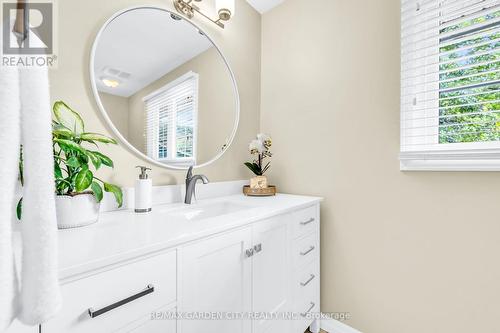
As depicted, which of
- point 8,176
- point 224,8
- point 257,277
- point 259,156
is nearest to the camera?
point 8,176

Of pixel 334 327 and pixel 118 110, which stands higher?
pixel 118 110

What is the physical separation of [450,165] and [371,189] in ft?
1.25

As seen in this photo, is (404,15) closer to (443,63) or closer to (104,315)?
(443,63)

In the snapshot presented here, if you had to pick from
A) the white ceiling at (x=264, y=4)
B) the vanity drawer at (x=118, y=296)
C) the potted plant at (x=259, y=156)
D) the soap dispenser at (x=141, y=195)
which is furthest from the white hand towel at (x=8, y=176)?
the white ceiling at (x=264, y=4)

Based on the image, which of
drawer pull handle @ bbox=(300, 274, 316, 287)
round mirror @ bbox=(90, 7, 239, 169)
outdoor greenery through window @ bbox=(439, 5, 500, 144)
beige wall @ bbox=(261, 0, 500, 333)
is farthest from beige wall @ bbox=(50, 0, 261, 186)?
outdoor greenery through window @ bbox=(439, 5, 500, 144)

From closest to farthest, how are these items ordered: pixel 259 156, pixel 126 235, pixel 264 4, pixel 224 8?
pixel 126 235
pixel 224 8
pixel 259 156
pixel 264 4

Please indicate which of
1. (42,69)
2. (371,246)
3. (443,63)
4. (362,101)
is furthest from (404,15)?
(42,69)

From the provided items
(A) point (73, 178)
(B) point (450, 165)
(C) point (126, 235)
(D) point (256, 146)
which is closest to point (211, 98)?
(D) point (256, 146)

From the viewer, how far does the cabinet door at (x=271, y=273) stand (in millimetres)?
1026

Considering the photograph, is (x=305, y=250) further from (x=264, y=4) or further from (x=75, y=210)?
(x=264, y=4)

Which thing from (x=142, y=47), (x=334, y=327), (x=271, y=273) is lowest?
(x=334, y=327)

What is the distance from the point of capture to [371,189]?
1.37 meters

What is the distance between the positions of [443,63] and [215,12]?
1.37m

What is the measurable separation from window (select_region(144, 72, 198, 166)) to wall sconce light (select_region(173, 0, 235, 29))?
1.16 ft
